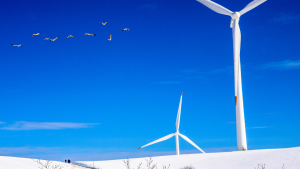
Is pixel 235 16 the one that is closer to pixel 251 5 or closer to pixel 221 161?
pixel 251 5

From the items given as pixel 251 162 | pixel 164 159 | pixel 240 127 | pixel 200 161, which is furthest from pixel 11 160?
pixel 240 127

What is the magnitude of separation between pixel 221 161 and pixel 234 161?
72.7 inches

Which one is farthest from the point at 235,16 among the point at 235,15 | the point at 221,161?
the point at 221,161

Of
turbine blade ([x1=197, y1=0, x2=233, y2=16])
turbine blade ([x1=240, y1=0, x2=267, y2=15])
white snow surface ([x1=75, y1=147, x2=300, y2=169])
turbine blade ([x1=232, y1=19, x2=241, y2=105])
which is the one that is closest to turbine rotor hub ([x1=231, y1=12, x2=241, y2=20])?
turbine blade ([x1=197, y1=0, x2=233, y2=16])

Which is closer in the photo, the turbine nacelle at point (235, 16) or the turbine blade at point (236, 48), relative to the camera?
→ the turbine blade at point (236, 48)

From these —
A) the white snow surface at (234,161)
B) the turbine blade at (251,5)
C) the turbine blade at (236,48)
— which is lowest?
the white snow surface at (234,161)

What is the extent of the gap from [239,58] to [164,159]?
922 inches

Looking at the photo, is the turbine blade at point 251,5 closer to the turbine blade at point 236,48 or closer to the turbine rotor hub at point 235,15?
the turbine rotor hub at point 235,15

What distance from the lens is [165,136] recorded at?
81.6m

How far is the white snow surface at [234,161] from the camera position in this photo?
39812mm

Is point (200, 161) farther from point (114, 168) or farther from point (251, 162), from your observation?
point (114, 168)

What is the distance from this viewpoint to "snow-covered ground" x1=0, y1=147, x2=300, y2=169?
39438 mm

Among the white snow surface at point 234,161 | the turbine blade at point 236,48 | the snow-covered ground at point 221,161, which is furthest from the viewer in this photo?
the turbine blade at point 236,48

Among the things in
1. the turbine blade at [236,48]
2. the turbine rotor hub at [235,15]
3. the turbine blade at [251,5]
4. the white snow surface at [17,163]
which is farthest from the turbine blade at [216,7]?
the white snow surface at [17,163]
